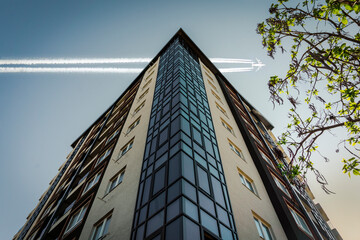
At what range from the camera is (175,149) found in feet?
32.7

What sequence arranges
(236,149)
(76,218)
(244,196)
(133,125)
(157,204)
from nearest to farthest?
1. (157,204)
2. (244,196)
3. (76,218)
4. (236,149)
5. (133,125)

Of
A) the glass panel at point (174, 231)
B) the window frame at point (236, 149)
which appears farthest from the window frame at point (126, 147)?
the glass panel at point (174, 231)

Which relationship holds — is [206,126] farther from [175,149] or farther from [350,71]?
[350,71]

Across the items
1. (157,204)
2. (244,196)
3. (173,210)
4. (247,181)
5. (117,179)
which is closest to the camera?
(173,210)

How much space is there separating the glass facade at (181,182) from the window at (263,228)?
2.17 metres

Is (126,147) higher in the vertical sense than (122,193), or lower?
higher

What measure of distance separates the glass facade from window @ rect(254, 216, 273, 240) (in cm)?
217

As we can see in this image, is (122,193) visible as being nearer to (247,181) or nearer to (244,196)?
(244,196)

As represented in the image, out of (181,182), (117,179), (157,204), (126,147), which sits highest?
(126,147)

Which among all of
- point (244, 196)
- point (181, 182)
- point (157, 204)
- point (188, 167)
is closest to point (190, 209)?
point (181, 182)

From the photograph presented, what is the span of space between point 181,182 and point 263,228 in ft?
17.4

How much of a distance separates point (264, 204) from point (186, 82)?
1004cm

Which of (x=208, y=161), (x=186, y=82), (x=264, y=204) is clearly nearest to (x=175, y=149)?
(x=208, y=161)

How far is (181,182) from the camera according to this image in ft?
26.1
